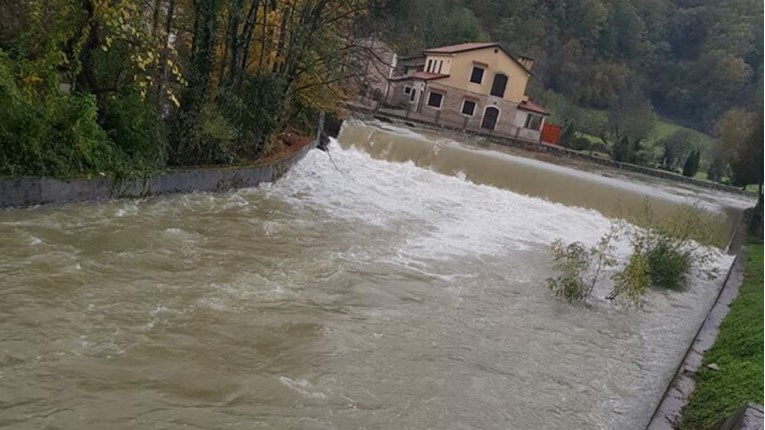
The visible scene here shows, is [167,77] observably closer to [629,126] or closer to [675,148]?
[629,126]

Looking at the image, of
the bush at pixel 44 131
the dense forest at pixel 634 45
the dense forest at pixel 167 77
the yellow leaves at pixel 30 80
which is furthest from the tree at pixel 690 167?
the yellow leaves at pixel 30 80

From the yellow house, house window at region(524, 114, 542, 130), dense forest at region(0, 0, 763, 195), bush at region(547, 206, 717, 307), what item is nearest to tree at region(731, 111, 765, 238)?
dense forest at region(0, 0, 763, 195)

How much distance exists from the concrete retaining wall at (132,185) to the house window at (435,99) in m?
39.6

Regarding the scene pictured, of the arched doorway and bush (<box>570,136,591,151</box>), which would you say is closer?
the arched doorway

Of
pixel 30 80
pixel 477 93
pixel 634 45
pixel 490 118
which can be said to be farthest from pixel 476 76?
pixel 634 45

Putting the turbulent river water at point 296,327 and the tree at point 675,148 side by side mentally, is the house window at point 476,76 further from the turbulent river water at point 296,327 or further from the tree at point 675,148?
the turbulent river water at point 296,327

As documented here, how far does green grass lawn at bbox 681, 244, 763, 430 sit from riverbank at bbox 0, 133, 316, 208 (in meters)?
9.63

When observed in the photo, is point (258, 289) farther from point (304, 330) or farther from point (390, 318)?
point (390, 318)

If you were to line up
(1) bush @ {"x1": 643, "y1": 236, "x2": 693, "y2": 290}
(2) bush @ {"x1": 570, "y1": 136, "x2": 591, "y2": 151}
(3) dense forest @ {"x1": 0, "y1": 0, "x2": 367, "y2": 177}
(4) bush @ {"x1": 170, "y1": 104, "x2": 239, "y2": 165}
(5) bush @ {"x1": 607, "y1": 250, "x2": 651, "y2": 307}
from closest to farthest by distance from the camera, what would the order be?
(3) dense forest @ {"x1": 0, "y1": 0, "x2": 367, "y2": 177}
(5) bush @ {"x1": 607, "y1": 250, "x2": 651, "y2": 307}
(4) bush @ {"x1": 170, "y1": 104, "x2": 239, "y2": 165}
(1) bush @ {"x1": 643, "y1": 236, "x2": 693, "y2": 290}
(2) bush @ {"x1": 570, "y1": 136, "x2": 591, "y2": 151}

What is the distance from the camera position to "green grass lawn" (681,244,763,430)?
21.3 ft

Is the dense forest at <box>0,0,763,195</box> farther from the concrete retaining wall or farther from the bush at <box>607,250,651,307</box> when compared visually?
the bush at <box>607,250,651,307</box>

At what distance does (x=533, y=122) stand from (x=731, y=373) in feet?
173

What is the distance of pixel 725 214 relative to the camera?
3428 cm

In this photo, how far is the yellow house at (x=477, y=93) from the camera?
54656mm
